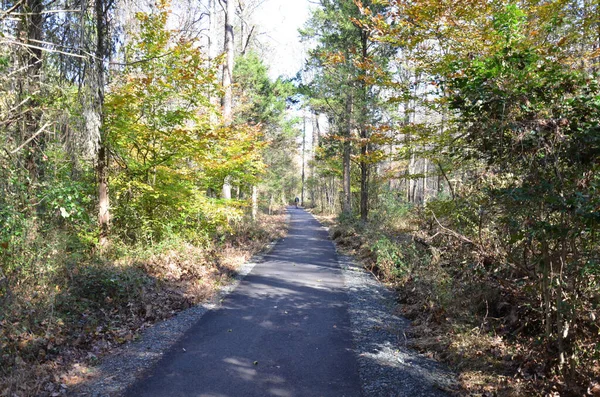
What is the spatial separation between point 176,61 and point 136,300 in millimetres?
5649

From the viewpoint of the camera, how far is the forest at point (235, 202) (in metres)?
3.60

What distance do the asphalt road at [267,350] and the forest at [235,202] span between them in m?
1.05

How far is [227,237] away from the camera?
1406 cm

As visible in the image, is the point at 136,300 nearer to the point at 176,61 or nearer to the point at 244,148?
the point at 176,61

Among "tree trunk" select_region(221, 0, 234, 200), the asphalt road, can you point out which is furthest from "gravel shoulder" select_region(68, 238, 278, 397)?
"tree trunk" select_region(221, 0, 234, 200)

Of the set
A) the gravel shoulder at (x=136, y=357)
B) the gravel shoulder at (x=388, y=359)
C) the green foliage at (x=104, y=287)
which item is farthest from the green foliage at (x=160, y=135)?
the gravel shoulder at (x=388, y=359)

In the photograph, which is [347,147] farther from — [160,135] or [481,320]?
[481,320]

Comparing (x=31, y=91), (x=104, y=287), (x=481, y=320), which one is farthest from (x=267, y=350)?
(x=31, y=91)

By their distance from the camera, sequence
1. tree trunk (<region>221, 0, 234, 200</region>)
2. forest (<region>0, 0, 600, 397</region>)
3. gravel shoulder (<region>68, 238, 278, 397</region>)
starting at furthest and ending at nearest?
tree trunk (<region>221, 0, 234, 200</region>)
gravel shoulder (<region>68, 238, 278, 397</region>)
forest (<region>0, 0, 600, 397</region>)

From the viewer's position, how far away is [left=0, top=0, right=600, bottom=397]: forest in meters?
3.60

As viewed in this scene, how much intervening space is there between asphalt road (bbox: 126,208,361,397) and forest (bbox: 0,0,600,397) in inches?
41.5

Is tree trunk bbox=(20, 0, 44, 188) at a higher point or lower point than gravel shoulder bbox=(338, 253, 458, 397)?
higher

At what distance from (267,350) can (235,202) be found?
7140mm

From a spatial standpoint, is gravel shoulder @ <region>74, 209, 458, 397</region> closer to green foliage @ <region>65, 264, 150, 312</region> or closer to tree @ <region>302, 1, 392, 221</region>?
green foliage @ <region>65, 264, 150, 312</region>
